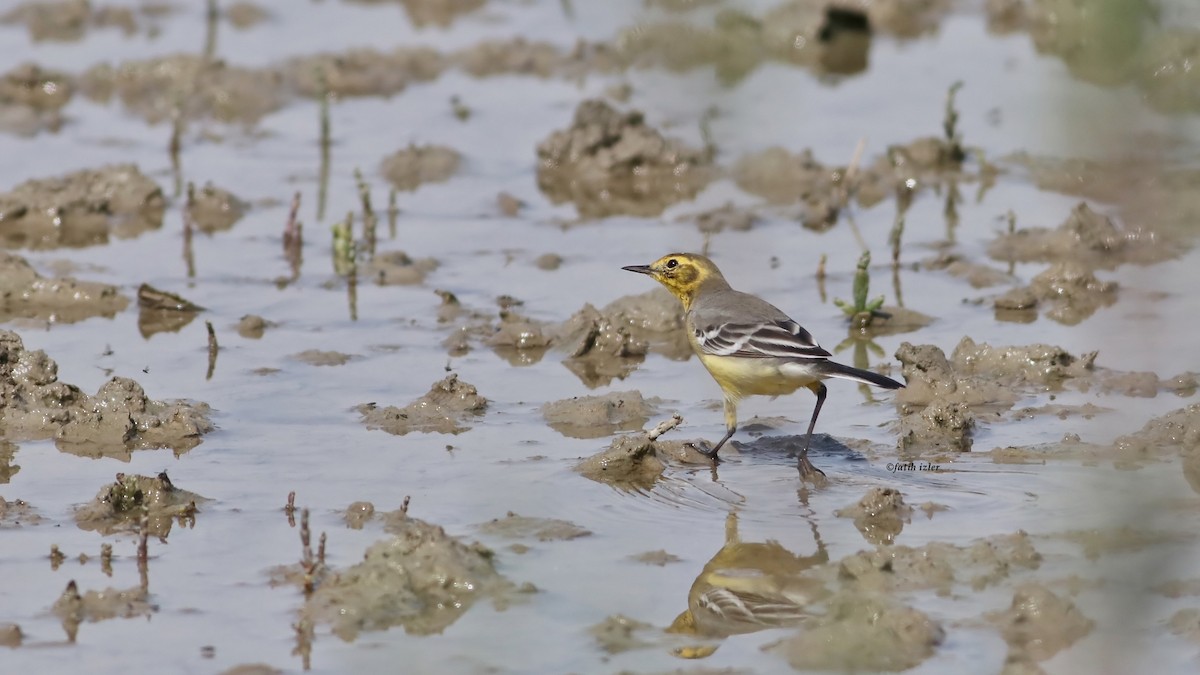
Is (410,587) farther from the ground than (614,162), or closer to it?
closer to it

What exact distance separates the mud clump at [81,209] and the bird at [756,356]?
546 centimetres

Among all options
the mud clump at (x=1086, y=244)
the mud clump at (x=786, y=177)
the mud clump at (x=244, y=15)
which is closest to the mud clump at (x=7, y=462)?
the mud clump at (x=786, y=177)

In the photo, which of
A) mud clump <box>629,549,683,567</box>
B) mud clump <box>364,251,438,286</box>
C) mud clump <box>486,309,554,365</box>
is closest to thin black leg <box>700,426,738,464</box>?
mud clump <box>629,549,683,567</box>

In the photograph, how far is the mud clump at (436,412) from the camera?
862 centimetres

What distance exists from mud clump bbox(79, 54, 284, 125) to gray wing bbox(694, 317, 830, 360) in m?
8.14

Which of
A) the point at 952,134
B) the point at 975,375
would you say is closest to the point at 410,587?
the point at 975,375

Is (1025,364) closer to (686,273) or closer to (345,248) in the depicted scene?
(686,273)

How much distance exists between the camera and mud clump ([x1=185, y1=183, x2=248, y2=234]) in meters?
12.7

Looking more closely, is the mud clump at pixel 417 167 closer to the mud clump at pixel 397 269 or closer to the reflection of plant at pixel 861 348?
the mud clump at pixel 397 269

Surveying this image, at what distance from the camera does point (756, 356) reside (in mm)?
8172

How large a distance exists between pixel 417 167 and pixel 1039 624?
29.4 feet

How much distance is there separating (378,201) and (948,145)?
15.4ft

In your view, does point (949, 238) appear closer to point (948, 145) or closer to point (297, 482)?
point (948, 145)

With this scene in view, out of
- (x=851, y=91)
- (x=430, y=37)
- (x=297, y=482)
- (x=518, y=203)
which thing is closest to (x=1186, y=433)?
(x=297, y=482)
